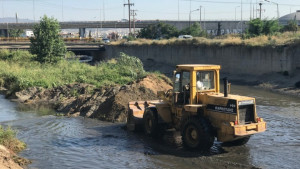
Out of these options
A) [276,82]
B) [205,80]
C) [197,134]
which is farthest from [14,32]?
[197,134]

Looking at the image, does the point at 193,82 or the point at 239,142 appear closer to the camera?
the point at 193,82

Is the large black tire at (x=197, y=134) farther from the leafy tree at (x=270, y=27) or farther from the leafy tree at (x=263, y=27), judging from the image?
the leafy tree at (x=270, y=27)

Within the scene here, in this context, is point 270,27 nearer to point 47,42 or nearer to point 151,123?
point 47,42

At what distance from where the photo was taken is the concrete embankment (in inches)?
1380

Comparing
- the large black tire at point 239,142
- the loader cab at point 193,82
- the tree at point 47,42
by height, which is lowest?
the large black tire at point 239,142

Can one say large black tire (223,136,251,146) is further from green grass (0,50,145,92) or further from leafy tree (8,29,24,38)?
leafy tree (8,29,24,38)

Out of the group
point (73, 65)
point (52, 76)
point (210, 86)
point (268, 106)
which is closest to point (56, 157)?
point (210, 86)

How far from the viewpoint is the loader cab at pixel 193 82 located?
44.3 feet

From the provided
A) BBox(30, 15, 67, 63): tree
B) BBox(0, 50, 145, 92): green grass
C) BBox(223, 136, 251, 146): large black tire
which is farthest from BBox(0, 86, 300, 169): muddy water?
BBox(30, 15, 67, 63): tree

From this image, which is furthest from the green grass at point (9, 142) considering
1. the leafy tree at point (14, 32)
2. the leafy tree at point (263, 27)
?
the leafy tree at point (14, 32)

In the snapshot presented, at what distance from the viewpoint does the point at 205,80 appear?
13867mm

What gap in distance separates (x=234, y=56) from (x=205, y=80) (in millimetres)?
28384

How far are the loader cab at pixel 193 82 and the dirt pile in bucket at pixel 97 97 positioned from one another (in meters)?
5.69

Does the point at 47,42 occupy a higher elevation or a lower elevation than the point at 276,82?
higher
